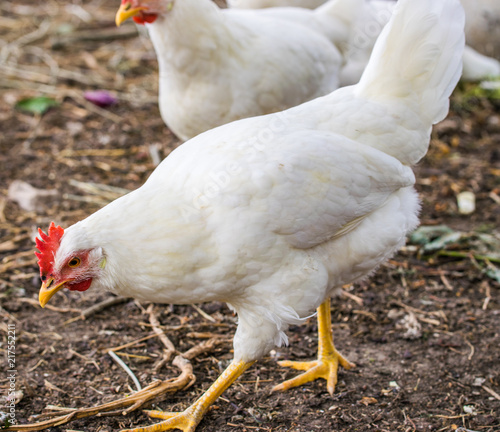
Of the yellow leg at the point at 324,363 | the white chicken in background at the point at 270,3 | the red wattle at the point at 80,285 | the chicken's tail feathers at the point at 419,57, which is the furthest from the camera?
the white chicken in background at the point at 270,3

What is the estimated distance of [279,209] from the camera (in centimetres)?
219

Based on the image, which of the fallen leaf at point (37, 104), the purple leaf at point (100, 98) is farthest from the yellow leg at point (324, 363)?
the fallen leaf at point (37, 104)

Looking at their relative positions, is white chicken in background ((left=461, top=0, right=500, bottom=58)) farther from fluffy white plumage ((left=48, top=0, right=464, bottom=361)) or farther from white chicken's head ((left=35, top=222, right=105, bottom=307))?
white chicken's head ((left=35, top=222, right=105, bottom=307))

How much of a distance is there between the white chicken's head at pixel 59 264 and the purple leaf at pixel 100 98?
323 cm

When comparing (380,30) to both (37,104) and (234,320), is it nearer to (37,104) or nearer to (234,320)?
(234,320)

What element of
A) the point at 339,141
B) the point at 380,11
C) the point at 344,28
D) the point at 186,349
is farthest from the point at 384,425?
the point at 380,11

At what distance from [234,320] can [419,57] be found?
5.35 feet

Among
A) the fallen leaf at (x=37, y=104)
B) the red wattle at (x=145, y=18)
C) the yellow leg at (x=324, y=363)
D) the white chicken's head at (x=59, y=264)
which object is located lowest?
the yellow leg at (x=324, y=363)

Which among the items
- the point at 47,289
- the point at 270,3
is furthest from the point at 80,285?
the point at 270,3

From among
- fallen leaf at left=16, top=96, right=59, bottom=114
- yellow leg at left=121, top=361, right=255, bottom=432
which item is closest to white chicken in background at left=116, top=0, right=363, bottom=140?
yellow leg at left=121, top=361, right=255, bottom=432

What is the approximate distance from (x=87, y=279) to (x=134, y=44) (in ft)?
15.2

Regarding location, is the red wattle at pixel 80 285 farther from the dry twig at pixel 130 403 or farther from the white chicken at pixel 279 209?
the dry twig at pixel 130 403

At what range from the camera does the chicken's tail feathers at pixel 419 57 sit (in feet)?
8.38

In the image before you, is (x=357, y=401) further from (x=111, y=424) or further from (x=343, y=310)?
(x=111, y=424)
